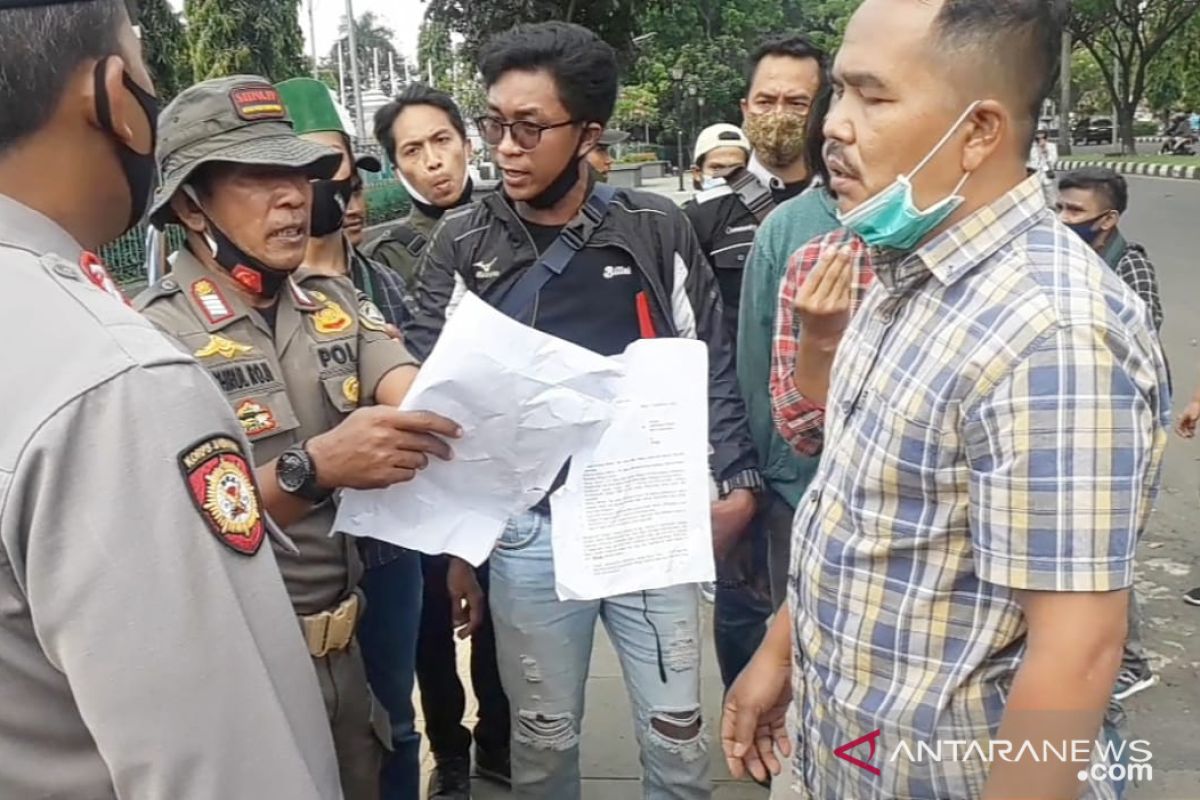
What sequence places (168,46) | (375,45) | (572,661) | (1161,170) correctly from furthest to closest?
1. (375,45)
2. (1161,170)
3. (168,46)
4. (572,661)

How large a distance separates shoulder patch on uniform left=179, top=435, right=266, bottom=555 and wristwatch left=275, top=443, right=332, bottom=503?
2.68ft

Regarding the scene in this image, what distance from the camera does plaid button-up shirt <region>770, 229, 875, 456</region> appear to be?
1.95 meters

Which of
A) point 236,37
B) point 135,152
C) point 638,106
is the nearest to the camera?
point 135,152

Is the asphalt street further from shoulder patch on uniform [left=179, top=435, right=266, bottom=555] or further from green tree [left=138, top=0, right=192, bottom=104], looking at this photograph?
green tree [left=138, top=0, right=192, bottom=104]

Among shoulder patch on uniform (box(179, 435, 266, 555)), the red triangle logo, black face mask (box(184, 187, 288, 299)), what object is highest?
black face mask (box(184, 187, 288, 299))

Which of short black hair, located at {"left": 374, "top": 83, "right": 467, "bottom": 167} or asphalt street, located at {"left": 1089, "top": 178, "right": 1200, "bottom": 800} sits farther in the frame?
short black hair, located at {"left": 374, "top": 83, "right": 467, "bottom": 167}

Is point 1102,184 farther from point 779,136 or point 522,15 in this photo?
point 522,15

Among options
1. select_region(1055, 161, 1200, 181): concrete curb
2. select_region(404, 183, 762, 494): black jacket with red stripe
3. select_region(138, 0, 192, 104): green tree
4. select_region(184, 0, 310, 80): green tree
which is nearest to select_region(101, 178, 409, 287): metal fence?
select_region(404, 183, 762, 494): black jacket with red stripe

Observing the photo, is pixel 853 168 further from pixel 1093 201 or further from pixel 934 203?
Result: pixel 1093 201

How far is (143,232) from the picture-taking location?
757 centimetres

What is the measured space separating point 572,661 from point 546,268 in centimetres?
87

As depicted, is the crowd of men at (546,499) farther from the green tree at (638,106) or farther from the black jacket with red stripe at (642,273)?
the green tree at (638,106)

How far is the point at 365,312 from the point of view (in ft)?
7.21

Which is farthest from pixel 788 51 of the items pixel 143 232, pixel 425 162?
pixel 143 232
